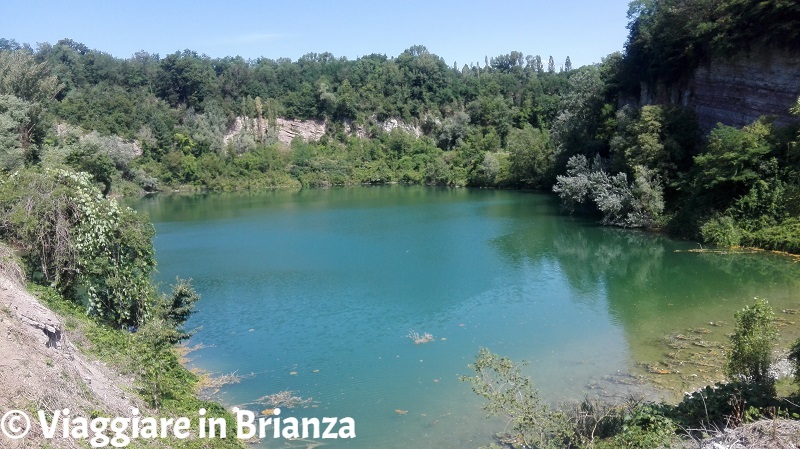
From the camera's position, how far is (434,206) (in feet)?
166

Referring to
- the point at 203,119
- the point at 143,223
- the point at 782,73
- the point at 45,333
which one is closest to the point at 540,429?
the point at 45,333

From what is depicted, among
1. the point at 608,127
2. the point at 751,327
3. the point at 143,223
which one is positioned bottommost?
the point at 751,327

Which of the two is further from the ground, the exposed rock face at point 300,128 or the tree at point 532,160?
the exposed rock face at point 300,128

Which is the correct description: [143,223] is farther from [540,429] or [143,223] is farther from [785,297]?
[785,297]

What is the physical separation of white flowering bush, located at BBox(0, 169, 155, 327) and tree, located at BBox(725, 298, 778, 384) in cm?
1363

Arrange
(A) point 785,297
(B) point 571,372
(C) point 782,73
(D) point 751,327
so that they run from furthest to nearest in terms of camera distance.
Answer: (C) point 782,73 < (A) point 785,297 < (B) point 571,372 < (D) point 751,327

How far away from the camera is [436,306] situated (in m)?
20.8

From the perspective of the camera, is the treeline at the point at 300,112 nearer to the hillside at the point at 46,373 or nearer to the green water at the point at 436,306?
the green water at the point at 436,306

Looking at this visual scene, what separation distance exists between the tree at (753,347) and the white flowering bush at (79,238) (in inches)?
537

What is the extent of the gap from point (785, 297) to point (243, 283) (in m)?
19.9
